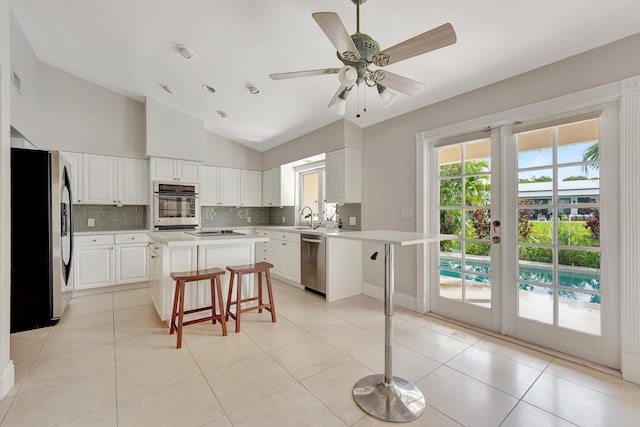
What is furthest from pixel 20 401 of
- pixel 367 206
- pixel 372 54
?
pixel 367 206

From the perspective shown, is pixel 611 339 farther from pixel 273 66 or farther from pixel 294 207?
pixel 294 207

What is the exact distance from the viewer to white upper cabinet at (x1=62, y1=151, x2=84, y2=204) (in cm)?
404

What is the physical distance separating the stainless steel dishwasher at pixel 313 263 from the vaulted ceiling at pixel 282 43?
5.71ft

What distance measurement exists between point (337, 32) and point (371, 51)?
1.04ft

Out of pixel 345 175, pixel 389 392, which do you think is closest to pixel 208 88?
pixel 345 175

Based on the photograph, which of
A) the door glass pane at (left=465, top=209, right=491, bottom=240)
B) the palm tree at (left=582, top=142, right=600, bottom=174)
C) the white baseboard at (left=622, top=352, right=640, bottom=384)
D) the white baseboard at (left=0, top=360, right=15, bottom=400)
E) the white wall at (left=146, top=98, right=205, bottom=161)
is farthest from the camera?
the white wall at (left=146, top=98, right=205, bottom=161)

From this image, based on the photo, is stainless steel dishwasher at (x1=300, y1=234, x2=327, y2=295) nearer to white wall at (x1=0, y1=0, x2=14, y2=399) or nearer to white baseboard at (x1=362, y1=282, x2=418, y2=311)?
white baseboard at (x1=362, y1=282, x2=418, y2=311)

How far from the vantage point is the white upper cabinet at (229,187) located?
17.9ft

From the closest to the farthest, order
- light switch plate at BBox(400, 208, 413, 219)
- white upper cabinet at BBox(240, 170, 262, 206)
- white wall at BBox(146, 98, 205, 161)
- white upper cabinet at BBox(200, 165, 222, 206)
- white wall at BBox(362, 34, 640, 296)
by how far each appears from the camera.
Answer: white wall at BBox(362, 34, 640, 296) < light switch plate at BBox(400, 208, 413, 219) < white wall at BBox(146, 98, 205, 161) < white upper cabinet at BBox(200, 165, 222, 206) < white upper cabinet at BBox(240, 170, 262, 206)

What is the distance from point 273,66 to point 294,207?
2874 millimetres

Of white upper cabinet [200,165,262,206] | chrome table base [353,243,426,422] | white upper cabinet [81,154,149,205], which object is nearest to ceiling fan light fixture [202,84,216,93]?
white upper cabinet [200,165,262,206]

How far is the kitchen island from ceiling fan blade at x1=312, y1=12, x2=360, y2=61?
6.20 feet

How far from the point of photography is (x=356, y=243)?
4004 mm

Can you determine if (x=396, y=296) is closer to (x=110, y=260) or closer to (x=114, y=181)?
(x=110, y=260)
